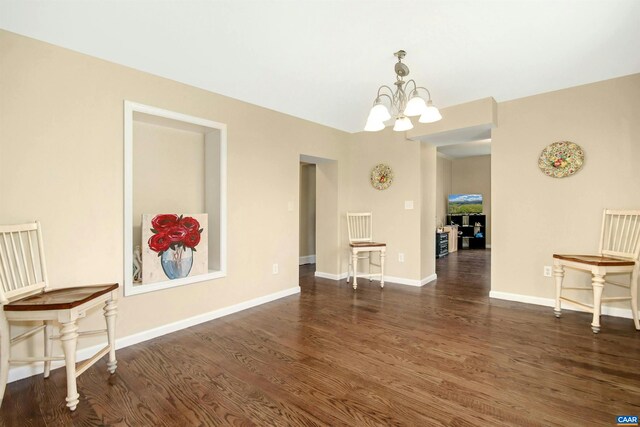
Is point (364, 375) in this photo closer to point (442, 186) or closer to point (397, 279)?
point (397, 279)

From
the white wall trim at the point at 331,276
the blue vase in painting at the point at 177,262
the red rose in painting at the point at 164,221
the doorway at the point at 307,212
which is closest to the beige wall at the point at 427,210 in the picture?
the white wall trim at the point at 331,276

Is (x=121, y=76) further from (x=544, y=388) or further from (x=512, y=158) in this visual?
(x=512, y=158)

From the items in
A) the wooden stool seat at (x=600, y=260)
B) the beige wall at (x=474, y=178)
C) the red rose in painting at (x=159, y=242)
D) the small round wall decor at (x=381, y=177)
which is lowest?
the wooden stool seat at (x=600, y=260)

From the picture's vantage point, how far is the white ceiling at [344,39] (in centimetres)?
193

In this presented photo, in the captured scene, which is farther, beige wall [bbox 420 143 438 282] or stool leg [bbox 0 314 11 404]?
beige wall [bbox 420 143 438 282]

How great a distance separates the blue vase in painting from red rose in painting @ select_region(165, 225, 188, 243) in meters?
0.08

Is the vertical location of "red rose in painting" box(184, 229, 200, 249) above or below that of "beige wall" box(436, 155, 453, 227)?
below

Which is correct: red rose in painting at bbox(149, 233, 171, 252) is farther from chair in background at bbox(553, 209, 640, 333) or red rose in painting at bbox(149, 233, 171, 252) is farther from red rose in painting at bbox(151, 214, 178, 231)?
chair in background at bbox(553, 209, 640, 333)

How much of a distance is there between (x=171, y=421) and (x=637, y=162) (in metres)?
4.36

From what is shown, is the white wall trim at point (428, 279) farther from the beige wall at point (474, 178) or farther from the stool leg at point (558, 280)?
the beige wall at point (474, 178)

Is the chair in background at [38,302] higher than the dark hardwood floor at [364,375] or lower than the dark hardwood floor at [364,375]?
higher

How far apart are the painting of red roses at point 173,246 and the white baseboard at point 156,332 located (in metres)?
0.43

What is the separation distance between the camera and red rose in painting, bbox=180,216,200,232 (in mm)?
2916

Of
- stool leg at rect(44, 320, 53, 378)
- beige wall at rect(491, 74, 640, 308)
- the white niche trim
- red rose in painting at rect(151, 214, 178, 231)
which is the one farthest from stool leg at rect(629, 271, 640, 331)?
stool leg at rect(44, 320, 53, 378)
